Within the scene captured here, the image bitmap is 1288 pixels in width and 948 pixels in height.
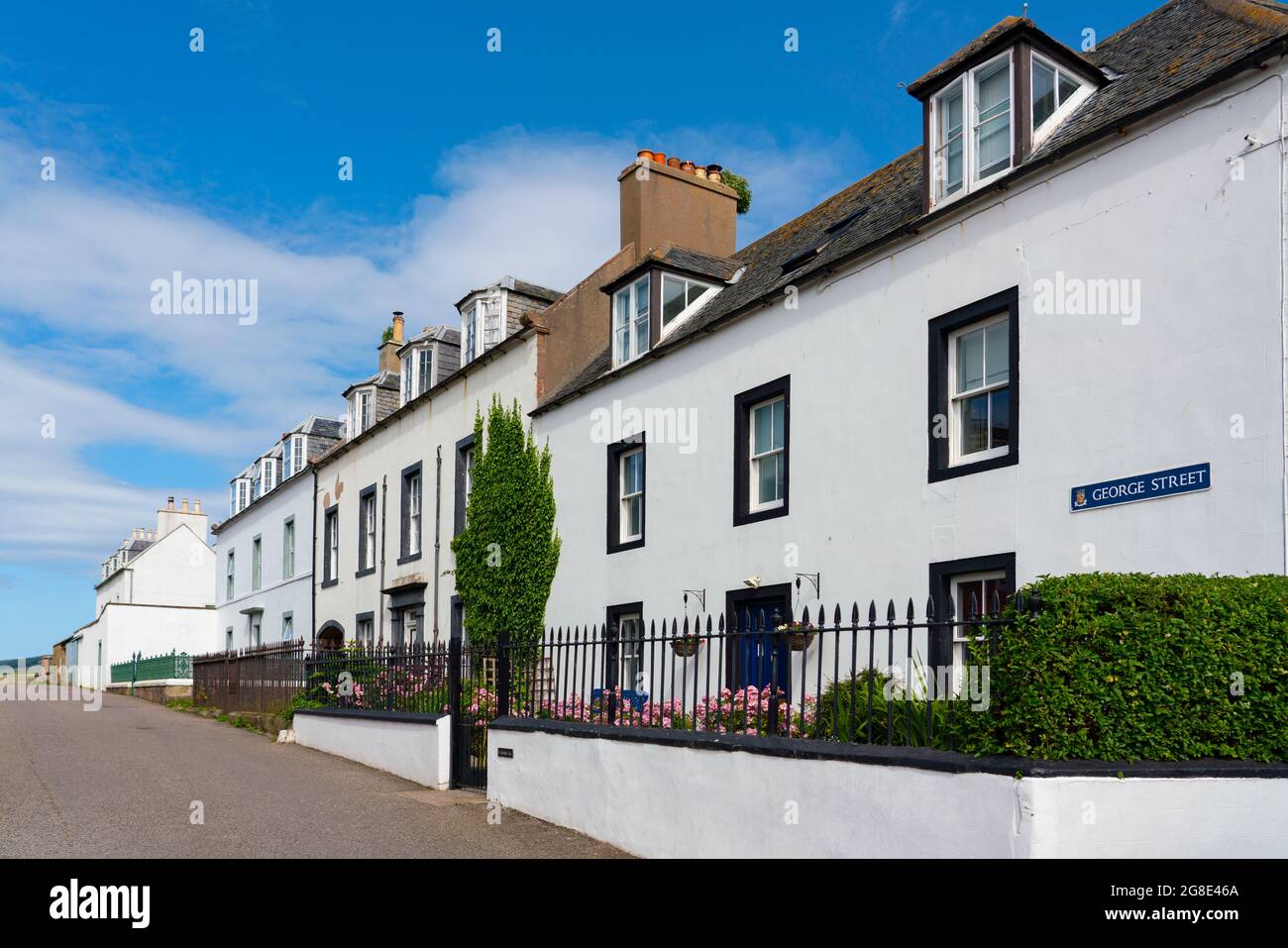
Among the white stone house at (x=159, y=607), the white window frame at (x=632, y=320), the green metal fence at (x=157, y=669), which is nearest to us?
the white window frame at (x=632, y=320)

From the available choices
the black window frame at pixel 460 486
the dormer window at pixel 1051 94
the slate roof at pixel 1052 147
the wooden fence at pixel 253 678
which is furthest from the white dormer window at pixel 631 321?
the wooden fence at pixel 253 678

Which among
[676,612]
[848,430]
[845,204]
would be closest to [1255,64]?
[848,430]

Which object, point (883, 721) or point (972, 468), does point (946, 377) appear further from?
point (883, 721)

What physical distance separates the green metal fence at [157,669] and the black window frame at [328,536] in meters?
9.74

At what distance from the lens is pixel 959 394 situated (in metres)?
12.2

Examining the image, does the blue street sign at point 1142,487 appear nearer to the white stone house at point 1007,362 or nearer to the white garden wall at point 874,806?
the white stone house at point 1007,362

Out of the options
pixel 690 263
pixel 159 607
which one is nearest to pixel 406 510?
pixel 690 263

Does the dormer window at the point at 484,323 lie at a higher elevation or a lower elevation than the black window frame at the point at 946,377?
higher

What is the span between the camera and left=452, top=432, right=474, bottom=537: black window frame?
72.9ft

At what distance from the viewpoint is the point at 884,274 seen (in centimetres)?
1321

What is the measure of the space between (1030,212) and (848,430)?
323 cm

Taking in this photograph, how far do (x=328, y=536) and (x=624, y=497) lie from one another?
14.8 metres

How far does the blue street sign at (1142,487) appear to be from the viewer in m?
9.61
